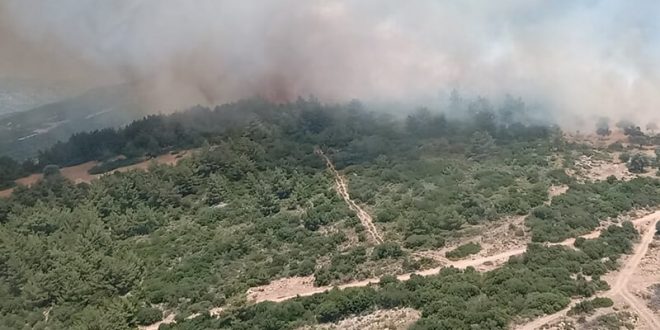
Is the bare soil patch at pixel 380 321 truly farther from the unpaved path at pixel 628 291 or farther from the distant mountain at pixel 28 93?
the distant mountain at pixel 28 93

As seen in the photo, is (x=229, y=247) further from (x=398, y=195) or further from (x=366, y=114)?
(x=366, y=114)

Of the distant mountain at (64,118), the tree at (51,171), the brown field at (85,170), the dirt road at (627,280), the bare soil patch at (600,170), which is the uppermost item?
the distant mountain at (64,118)

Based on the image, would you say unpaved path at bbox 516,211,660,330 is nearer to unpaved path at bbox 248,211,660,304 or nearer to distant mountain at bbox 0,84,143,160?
unpaved path at bbox 248,211,660,304

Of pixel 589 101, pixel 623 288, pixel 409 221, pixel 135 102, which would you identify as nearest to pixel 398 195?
pixel 409 221

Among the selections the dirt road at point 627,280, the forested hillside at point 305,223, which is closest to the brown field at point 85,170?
the forested hillside at point 305,223

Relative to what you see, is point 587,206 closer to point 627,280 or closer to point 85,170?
point 627,280

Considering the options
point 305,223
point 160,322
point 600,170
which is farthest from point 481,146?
point 160,322

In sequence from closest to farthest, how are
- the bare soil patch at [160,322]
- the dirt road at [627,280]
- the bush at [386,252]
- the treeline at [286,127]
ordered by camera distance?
the dirt road at [627,280] < the bare soil patch at [160,322] < the bush at [386,252] < the treeline at [286,127]
